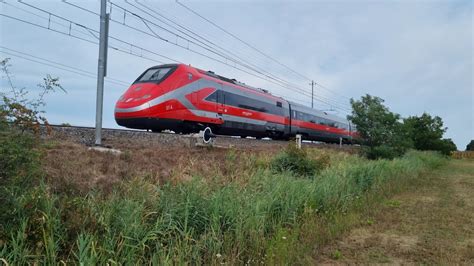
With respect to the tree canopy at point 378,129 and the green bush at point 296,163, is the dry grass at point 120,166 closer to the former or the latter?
the green bush at point 296,163

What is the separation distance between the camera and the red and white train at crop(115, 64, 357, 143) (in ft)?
40.6

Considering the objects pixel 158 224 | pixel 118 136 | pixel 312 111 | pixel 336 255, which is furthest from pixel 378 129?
pixel 158 224

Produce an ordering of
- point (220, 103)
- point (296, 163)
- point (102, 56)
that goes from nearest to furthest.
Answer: point (102, 56) → point (296, 163) → point (220, 103)

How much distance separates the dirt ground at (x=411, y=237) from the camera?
5309 mm

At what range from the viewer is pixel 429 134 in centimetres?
4175

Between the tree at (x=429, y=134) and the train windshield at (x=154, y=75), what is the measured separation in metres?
35.7

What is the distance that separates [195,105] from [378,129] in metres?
13.4

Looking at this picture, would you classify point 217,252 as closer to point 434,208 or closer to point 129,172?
point 129,172

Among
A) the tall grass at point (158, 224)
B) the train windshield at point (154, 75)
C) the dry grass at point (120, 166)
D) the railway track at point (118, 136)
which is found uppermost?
the train windshield at point (154, 75)

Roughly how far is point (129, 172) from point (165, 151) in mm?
2617

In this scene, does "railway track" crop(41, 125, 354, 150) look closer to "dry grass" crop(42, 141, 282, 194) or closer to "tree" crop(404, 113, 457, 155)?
"dry grass" crop(42, 141, 282, 194)

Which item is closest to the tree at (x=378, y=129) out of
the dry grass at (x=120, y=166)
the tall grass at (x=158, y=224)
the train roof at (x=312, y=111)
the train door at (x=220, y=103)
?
the train roof at (x=312, y=111)

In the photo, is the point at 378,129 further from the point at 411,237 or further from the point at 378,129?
the point at 411,237

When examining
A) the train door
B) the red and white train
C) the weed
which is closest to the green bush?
the red and white train
